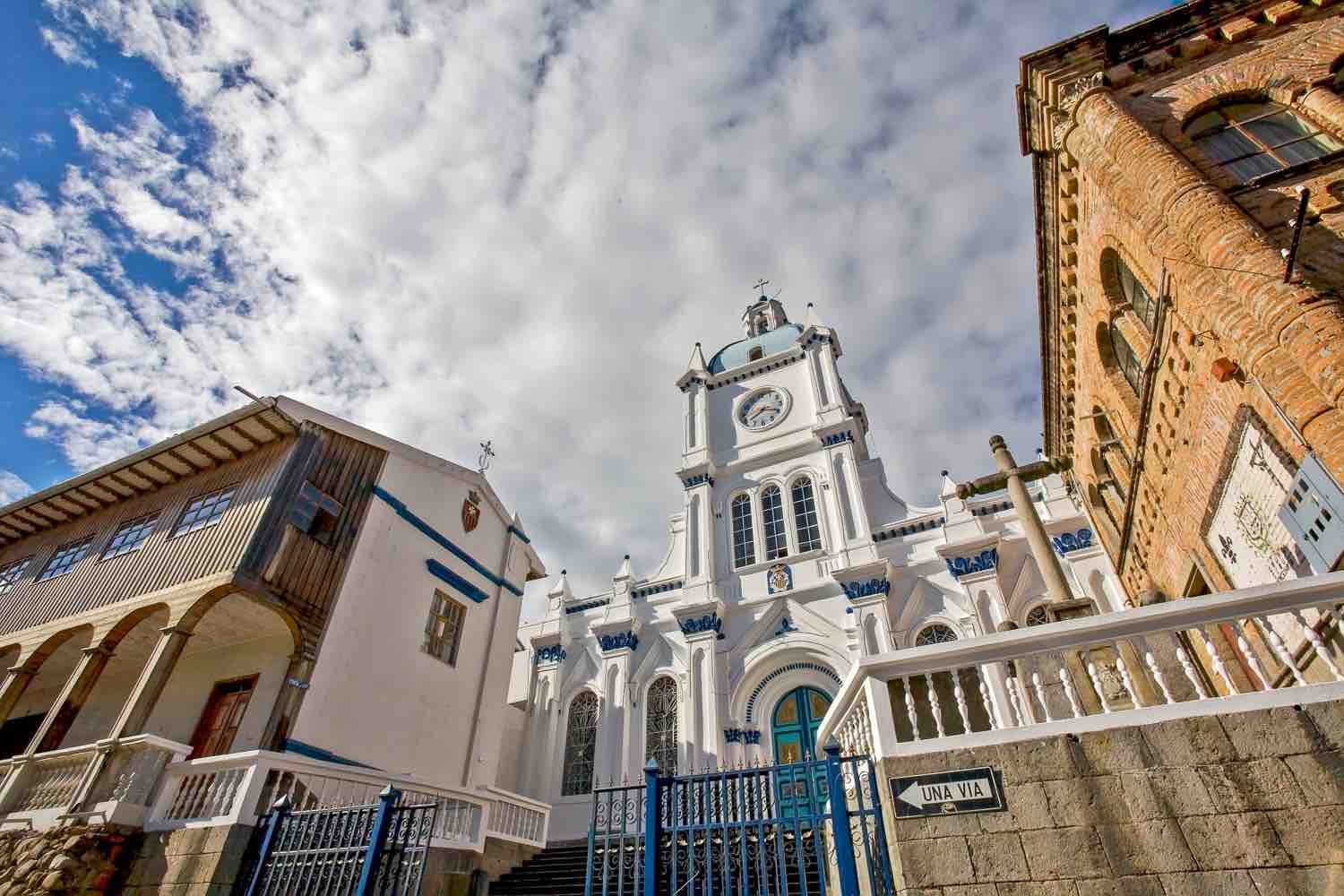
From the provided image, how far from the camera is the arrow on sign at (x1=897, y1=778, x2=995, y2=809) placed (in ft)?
15.5

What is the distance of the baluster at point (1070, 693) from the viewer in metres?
4.89

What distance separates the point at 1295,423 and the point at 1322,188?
3422 millimetres

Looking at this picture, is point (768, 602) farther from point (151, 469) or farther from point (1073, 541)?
point (151, 469)

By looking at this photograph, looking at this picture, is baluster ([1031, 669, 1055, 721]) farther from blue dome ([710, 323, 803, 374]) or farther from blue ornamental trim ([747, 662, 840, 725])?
blue dome ([710, 323, 803, 374])

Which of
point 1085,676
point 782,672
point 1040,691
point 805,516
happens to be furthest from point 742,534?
point 1040,691

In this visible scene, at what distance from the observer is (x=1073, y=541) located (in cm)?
1498

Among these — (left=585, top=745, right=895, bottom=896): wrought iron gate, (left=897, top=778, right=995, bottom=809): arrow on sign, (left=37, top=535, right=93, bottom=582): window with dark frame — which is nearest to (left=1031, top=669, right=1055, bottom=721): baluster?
(left=897, top=778, right=995, bottom=809): arrow on sign

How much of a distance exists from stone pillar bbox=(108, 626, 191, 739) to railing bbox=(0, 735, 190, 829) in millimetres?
457

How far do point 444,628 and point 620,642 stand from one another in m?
5.39

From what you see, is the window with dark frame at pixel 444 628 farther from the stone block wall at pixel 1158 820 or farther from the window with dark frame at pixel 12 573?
the stone block wall at pixel 1158 820

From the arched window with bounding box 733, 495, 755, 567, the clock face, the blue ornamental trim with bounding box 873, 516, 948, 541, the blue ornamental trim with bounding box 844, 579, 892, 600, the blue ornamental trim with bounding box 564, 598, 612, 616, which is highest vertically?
the clock face

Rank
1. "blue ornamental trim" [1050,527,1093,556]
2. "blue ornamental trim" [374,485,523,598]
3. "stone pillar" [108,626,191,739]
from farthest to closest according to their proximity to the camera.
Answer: "blue ornamental trim" [1050,527,1093,556]
"blue ornamental trim" [374,485,523,598]
"stone pillar" [108,626,191,739]

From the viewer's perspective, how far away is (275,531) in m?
11.6

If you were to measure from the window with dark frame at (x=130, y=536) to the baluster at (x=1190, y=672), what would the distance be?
1690cm
